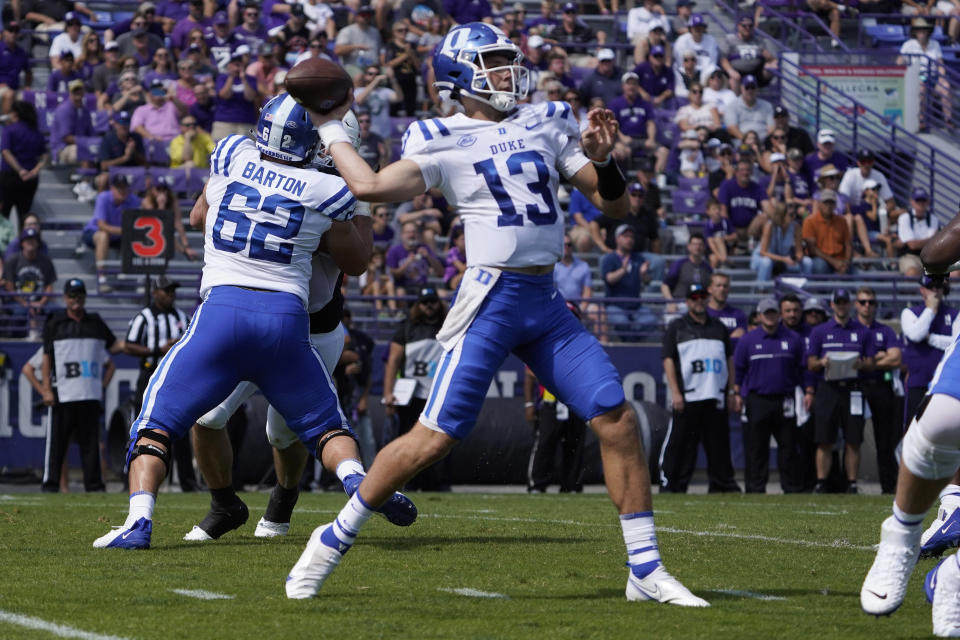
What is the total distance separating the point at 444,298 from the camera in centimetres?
1645

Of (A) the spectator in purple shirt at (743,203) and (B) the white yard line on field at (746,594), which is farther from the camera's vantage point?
(A) the spectator in purple shirt at (743,203)

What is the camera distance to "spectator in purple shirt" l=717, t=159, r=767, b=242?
18.1 metres

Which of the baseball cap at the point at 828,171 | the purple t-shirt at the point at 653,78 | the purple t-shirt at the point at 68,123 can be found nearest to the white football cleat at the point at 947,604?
the baseball cap at the point at 828,171

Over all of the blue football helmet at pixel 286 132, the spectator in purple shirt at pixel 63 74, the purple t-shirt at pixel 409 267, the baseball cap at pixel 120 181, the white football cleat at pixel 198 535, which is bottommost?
the purple t-shirt at pixel 409 267

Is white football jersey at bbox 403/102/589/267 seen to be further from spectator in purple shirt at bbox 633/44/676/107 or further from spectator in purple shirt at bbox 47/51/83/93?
spectator in purple shirt at bbox 633/44/676/107

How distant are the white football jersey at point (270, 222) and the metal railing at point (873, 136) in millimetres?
14160

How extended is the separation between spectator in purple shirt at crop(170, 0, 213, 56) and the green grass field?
11.0 m

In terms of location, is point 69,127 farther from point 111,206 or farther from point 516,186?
point 516,186

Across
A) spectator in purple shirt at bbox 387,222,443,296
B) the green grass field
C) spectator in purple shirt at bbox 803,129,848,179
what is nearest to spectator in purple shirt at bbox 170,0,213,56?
spectator in purple shirt at bbox 387,222,443,296

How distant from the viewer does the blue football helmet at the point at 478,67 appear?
5609mm

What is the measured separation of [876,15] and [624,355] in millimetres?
8937

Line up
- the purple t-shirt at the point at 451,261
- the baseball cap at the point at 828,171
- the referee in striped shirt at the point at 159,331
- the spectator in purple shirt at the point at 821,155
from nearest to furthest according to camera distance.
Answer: the referee in striped shirt at the point at 159,331, the purple t-shirt at the point at 451,261, the baseball cap at the point at 828,171, the spectator in purple shirt at the point at 821,155

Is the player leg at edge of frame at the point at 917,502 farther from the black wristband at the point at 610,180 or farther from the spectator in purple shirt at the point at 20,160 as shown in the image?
the spectator in purple shirt at the point at 20,160

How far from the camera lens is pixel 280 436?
24.4 ft
